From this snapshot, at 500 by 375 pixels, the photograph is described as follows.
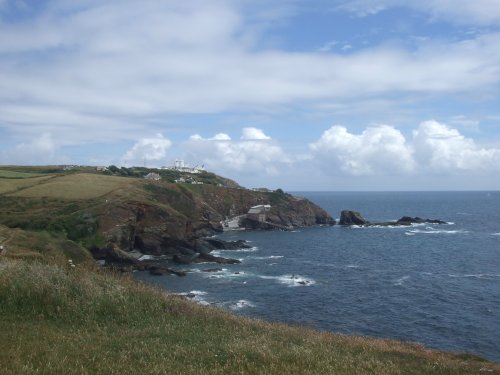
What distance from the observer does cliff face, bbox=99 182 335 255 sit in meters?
78.5

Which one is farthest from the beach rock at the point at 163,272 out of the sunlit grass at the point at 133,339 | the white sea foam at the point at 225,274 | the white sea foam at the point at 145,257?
the sunlit grass at the point at 133,339

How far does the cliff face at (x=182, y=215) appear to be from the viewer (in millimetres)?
78500

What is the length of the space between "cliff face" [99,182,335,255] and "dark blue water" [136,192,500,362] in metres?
10.5

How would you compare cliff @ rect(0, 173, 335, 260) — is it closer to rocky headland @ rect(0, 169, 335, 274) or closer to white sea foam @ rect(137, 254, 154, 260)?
rocky headland @ rect(0, 169, 335, 274)

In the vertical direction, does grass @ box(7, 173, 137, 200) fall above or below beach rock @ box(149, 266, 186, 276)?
above

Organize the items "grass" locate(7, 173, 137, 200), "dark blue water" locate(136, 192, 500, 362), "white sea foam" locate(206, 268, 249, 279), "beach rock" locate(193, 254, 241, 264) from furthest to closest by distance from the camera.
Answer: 1. "grass" locate(7, 173, 137, 200)
2. "beach rock" locate(193, 254, 241, 264)
3. "white sea foam" locate(206, 268, 249, 279)
4. "dark blue water" locate(136, 192, 500, 362)

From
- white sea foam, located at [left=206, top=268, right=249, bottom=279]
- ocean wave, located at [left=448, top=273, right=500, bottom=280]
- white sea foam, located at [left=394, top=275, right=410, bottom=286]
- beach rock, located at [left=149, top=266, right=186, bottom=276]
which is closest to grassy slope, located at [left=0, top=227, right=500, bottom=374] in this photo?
white sea foam, located at [left=206, top=268, right=249, bottom=279]

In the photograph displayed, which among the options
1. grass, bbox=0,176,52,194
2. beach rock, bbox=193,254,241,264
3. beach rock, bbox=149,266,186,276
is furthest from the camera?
grass, bbox=0,176,52,194

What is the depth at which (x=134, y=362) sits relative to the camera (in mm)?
10617

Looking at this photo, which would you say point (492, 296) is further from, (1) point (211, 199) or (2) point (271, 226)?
(1) point (211, 199)

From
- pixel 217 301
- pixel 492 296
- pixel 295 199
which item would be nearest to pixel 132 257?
pixel 217 301

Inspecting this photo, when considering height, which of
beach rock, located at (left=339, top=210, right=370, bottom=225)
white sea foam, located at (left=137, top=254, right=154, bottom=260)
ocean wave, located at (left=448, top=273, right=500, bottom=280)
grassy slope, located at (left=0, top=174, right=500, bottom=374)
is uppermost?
grassy slope, located at (left=0, top=174, right=500, bottom=374)

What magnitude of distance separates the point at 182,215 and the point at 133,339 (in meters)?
75.7

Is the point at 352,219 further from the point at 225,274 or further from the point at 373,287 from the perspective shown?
the point at 373,287
